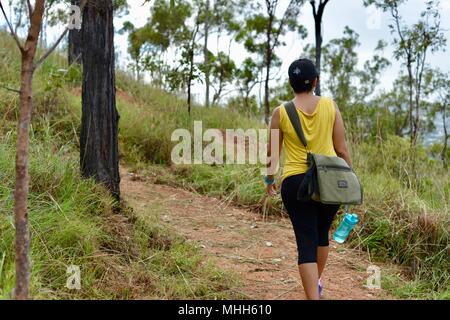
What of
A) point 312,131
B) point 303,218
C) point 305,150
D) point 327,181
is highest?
point 312,131

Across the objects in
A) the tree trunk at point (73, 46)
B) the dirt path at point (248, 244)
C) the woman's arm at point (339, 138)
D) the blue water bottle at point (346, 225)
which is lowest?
the dirt path at point (248, 244)

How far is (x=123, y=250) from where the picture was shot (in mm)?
3936

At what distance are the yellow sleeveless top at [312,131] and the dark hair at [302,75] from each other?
0.39ft

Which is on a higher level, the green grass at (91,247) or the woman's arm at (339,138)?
the woman's arm at (339,138)

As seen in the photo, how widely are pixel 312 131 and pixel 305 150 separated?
0.12m

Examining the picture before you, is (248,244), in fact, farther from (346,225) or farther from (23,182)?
(23,182)

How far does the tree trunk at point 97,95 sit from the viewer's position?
438 cm

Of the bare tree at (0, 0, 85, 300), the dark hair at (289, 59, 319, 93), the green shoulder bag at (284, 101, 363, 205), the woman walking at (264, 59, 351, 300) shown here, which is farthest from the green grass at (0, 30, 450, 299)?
the dark hair at (289, 59, 319, 93)

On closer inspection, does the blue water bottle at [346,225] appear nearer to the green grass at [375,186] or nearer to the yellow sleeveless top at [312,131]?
the yellow sleeveless top at [312,131]

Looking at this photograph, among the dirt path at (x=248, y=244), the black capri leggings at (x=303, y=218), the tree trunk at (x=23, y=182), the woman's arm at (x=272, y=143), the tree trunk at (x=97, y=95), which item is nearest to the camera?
the tree trunk at (x=23, y=182)

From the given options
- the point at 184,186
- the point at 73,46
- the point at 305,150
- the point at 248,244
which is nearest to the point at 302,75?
the point at 305,150

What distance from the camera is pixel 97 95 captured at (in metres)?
4.38

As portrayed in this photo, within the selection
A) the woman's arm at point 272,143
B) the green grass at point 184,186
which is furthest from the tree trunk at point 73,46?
the woman's arm at point 272,143
